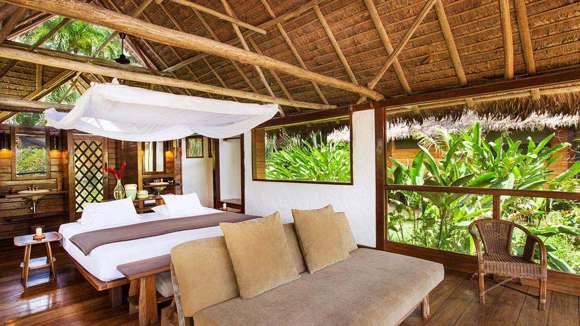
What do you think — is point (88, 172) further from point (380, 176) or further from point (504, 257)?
point (504, 257)

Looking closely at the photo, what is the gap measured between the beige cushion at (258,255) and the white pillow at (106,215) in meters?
2.46

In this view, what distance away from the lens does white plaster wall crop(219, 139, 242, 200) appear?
305 inches

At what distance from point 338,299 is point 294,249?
25.5 inches

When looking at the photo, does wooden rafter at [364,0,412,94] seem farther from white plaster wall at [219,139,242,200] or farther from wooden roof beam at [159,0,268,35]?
white plaster wall at [219,139,242,200]

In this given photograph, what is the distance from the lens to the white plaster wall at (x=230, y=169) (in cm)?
775

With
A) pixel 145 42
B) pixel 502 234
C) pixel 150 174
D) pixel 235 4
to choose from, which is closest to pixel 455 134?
pixel 502 234

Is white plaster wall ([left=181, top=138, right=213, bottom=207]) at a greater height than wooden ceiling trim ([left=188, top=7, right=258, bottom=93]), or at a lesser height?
lesser

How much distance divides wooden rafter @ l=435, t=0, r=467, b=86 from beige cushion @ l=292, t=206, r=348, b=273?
2336 mm

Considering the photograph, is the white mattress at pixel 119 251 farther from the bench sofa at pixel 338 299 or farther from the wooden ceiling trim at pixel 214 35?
the wooden ceiling trim at pixel 214 35

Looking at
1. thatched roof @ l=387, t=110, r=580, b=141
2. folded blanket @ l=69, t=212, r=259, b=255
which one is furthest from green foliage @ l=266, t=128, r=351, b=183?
folded blanket @ l=69, t=212, r=259, b=255

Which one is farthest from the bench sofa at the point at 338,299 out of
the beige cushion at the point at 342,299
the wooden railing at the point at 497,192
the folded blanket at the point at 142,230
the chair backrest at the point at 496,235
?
the folded blanket at the point at 142,230

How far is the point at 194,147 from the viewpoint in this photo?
307 inches

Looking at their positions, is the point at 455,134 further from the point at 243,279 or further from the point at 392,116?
the point at 243,279

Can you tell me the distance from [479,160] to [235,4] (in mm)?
3871
